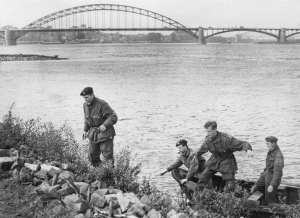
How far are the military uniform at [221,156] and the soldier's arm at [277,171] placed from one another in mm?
694

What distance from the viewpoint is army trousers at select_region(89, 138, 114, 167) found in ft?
31.8

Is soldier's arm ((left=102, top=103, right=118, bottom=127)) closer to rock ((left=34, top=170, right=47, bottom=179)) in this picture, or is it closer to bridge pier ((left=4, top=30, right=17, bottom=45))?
rock ((left=34, top=170, right=47, bottom=179))

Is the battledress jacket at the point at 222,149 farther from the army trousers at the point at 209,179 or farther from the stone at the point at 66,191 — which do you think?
the stone at the point at 66,191

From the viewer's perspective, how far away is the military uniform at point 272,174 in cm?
797

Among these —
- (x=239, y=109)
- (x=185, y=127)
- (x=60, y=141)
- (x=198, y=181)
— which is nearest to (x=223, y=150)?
(x=198, y=181)

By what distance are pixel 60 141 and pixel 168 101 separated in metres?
16.0

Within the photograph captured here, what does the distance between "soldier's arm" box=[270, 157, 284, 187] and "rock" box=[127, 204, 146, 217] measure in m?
2.60

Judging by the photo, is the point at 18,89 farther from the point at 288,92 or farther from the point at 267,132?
the point at 267,132

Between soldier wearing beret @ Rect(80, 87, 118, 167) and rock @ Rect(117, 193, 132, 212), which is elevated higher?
soldier wearing beret @ Rect(80, 87, 118, 167)

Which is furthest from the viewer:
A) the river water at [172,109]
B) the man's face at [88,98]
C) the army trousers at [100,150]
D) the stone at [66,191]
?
the river water at [172,109]

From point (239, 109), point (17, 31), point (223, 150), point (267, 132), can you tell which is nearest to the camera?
point (223, 150)

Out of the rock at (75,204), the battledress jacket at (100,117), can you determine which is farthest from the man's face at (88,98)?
the rock at (75,204)

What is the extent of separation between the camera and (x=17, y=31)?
140 metres

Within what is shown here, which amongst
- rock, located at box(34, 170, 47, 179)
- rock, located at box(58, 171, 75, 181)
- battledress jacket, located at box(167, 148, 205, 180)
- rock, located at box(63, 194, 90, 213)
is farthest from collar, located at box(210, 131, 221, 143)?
rock, located at box(34, 170, 47, 179)
